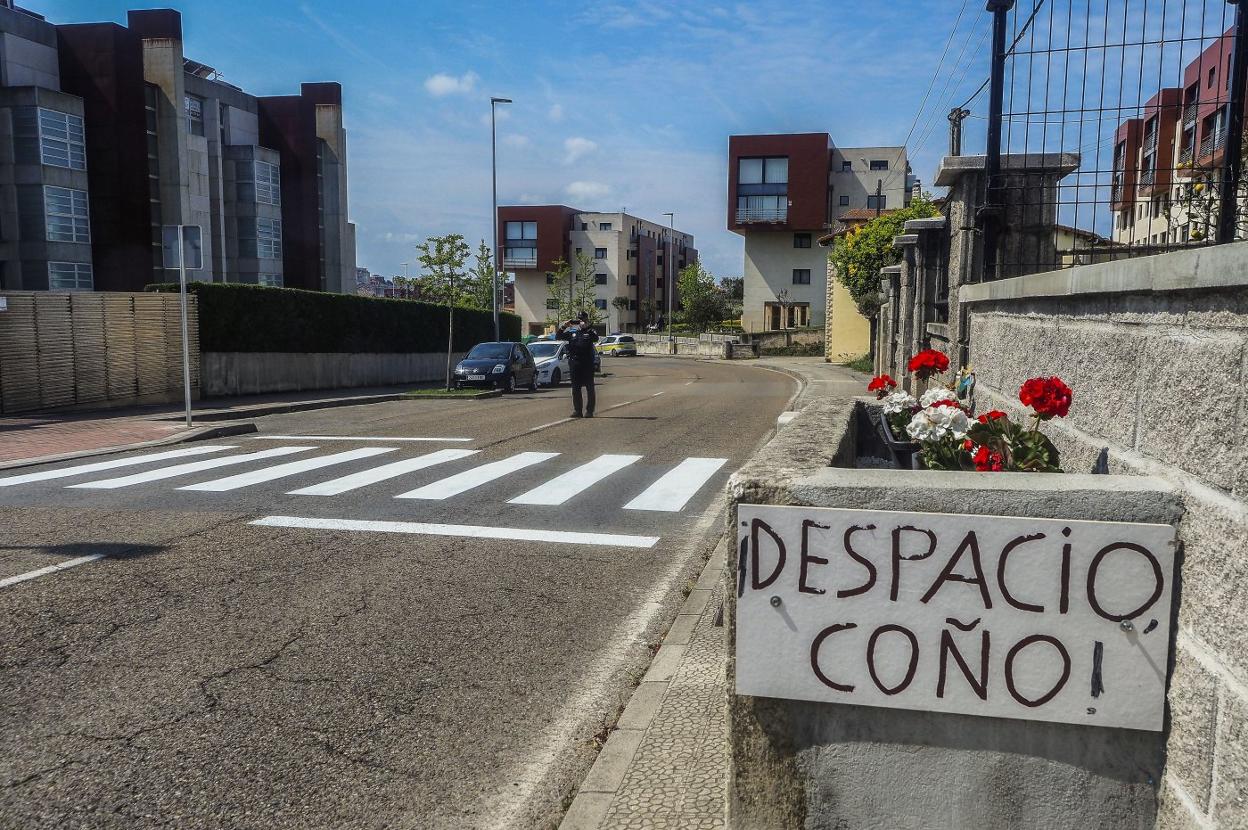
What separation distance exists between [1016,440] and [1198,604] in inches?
54.7

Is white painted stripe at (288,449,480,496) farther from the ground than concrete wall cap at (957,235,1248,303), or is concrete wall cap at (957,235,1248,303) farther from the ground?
concrete wall cap at (957,235,1248,303)

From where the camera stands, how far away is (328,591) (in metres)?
5.89

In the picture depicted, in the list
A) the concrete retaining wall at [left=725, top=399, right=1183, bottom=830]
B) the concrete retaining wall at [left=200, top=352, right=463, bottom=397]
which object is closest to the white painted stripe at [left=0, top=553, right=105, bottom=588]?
the concrete retaining wall at [left=725, top=399, right=1183, bottom=830]

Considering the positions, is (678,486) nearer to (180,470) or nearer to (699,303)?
(180,470)

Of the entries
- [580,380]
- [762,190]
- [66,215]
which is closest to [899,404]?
[580,380]

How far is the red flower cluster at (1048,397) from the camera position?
130 inches

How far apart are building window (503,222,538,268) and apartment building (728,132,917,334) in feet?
86.2

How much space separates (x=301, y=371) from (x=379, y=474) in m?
15.7

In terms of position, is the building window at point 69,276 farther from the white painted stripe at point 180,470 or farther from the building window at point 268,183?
the white painted stripe at point 180,470

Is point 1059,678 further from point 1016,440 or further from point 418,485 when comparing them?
point 418,485

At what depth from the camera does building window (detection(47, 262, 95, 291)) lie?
34844 mm

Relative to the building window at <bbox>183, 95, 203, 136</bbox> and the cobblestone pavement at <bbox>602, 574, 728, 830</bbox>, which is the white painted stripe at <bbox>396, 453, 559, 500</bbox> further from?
the building window at <bbox>183, 95, 203, 136</bbox>

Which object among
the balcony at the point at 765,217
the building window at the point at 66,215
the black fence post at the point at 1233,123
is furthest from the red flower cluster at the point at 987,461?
the balcony at the point at 765,217

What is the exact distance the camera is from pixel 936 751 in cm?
263
